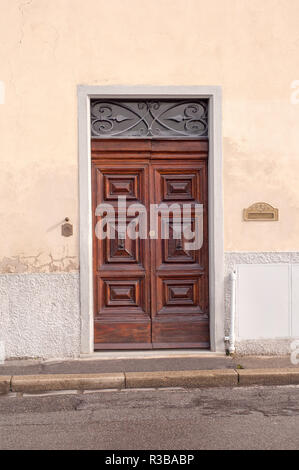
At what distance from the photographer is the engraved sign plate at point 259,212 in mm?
8789

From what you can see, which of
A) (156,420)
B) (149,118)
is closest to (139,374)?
(156,420)

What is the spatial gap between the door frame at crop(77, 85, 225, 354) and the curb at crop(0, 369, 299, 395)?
1088 mm

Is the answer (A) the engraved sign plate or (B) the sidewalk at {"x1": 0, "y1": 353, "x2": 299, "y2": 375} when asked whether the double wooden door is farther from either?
(A) the engraved sign plate

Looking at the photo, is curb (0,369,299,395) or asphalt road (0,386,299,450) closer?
asphalt road (0,386,299,450)

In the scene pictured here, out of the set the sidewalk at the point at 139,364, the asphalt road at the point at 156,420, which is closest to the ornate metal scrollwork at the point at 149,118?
the sidewalk at the point at 139,364

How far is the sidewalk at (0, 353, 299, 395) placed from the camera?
7531 mm

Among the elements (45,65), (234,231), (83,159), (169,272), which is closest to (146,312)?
(169,272)

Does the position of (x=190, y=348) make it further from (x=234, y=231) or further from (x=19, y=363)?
(x=19, y=363)

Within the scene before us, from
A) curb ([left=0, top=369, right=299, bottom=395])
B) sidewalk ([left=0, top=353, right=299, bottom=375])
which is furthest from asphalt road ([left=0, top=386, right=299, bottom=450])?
sidewalk ([left=0, top=353, right=299, bottom=375])

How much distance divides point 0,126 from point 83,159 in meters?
1.06

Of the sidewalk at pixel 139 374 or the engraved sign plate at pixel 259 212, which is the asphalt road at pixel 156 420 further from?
the engraved sign plate at pixel 259 212

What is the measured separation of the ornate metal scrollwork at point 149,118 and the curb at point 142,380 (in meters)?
2.95

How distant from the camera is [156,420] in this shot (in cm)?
617

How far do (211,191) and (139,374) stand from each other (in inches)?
97.3
